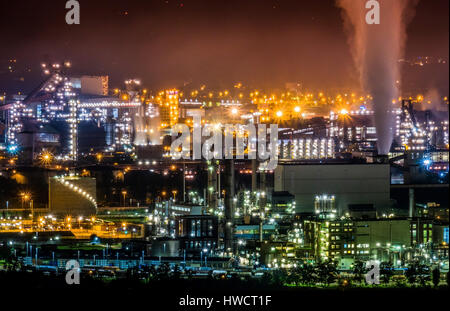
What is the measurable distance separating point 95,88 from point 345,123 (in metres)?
7.46

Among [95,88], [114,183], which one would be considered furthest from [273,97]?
[114,183]

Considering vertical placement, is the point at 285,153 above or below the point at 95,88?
below

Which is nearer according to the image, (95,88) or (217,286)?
(217,286)

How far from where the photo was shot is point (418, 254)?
9305mm

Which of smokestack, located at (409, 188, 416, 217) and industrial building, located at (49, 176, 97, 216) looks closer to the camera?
smokestack, located at (409, 188, 416, 217)

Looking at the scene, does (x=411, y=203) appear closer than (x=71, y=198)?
Yes

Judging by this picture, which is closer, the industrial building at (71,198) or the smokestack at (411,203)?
the smokestack at (411,203)

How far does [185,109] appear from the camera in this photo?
83.3 ft

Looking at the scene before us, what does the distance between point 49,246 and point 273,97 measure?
18753 mm
